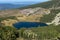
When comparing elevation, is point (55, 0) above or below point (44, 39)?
above

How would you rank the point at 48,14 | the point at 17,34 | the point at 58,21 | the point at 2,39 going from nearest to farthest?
the point at 2,39 < the point at 17,34 < the point at 58,21 < the point at 48,14

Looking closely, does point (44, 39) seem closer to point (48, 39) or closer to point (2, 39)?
point (48, 39)

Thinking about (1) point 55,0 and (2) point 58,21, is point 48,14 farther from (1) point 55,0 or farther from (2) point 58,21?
(1) point 55,0

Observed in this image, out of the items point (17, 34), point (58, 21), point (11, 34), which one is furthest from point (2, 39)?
point (58, 21)

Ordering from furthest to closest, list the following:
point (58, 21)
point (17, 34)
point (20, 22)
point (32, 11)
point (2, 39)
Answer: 1. point (32, 11)
2. point (20, 22)
3. point (58, 21)
4. point (17, 34)
5. point (2, 39)

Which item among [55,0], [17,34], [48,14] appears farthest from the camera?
[55,0]

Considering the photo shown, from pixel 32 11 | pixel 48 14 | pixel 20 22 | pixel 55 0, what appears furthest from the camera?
pixel 55 0

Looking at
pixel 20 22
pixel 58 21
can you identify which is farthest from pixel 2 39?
pixel 20 22

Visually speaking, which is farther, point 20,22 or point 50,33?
point 20,22

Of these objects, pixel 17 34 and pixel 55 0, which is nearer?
pixel 17 34
